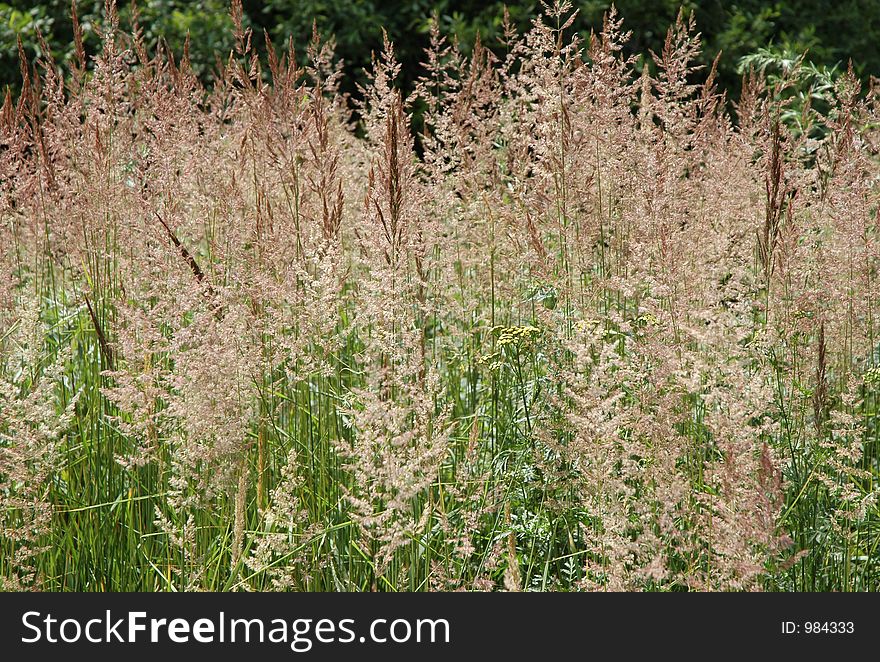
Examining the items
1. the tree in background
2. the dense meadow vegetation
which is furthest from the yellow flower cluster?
the tree in background

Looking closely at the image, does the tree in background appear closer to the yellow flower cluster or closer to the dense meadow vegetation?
the dense meadow vegetation

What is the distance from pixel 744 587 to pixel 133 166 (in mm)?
2885

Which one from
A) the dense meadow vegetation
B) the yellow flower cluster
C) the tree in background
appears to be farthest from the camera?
the tree in background

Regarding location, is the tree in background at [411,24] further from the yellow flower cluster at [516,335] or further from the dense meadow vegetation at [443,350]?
the yellow flower cluster at [516,335]

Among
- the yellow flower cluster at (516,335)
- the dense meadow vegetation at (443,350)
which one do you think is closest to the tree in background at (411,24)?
the dense meadow vegetation at (443,350)

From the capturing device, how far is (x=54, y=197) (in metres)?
3.98

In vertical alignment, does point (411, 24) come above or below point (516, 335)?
above

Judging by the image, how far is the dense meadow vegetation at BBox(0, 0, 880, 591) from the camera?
2.80 meters

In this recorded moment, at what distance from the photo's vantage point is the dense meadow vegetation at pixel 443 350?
2797 mm

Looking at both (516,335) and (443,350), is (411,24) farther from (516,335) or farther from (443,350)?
(516,335)

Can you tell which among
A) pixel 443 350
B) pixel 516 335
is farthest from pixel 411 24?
pixel 516 335

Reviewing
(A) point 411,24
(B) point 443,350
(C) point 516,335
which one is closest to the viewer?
(C) point 516,335

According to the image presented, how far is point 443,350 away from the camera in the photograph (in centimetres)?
415
